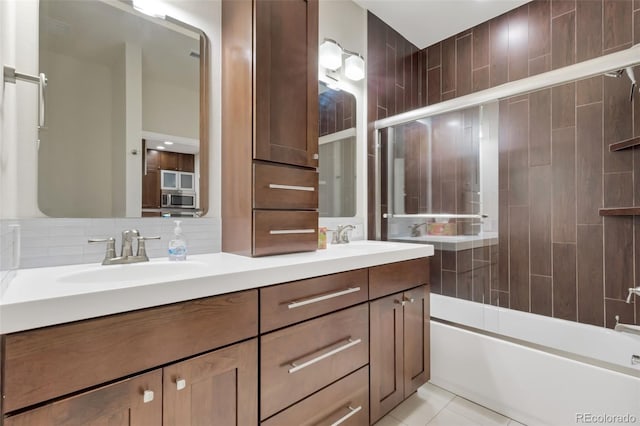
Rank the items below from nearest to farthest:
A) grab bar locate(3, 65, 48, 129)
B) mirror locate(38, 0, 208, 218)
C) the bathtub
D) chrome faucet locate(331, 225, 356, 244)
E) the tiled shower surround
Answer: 1. grab bar locate(3, 65, 48, 129)
2. mirror locate(38, 0, 208, 218)
3. the bathtub
4. the tiled shower surround
5. chrome faucet locate(331, 225, 356, 244)

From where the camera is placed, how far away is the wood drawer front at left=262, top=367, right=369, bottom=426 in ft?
3.53

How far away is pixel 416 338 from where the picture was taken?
1.66 m

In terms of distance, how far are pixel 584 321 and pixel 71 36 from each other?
10.1 feet

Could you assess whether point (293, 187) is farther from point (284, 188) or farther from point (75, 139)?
point (75, 139)

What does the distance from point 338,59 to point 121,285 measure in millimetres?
1804

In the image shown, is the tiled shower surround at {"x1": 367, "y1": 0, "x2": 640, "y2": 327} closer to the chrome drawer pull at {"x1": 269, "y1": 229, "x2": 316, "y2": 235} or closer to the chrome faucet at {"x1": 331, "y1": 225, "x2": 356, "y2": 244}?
the chrome faucet at {"x1": 331, "y1": 225, "x2": 356, "y2": 244}

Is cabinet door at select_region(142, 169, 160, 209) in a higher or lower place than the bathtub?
higher

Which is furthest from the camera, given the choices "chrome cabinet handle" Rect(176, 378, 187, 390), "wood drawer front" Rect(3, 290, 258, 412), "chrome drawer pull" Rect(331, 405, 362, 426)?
"chrome drawer pull" Rect(331, 405, 362, 426)

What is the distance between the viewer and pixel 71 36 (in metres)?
1.14

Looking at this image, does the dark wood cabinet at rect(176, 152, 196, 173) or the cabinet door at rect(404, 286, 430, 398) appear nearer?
the dark wood cabinet at rect(176, 152, 196, 173)

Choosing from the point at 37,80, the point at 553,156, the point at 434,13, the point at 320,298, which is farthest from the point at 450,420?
the point at 434,13

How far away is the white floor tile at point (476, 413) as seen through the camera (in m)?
1.59

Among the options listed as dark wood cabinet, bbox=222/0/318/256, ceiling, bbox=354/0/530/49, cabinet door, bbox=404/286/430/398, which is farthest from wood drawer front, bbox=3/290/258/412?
ceiling, bbox=354/0/530/49

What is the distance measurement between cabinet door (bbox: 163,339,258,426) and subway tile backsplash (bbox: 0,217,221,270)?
54 centimetres
